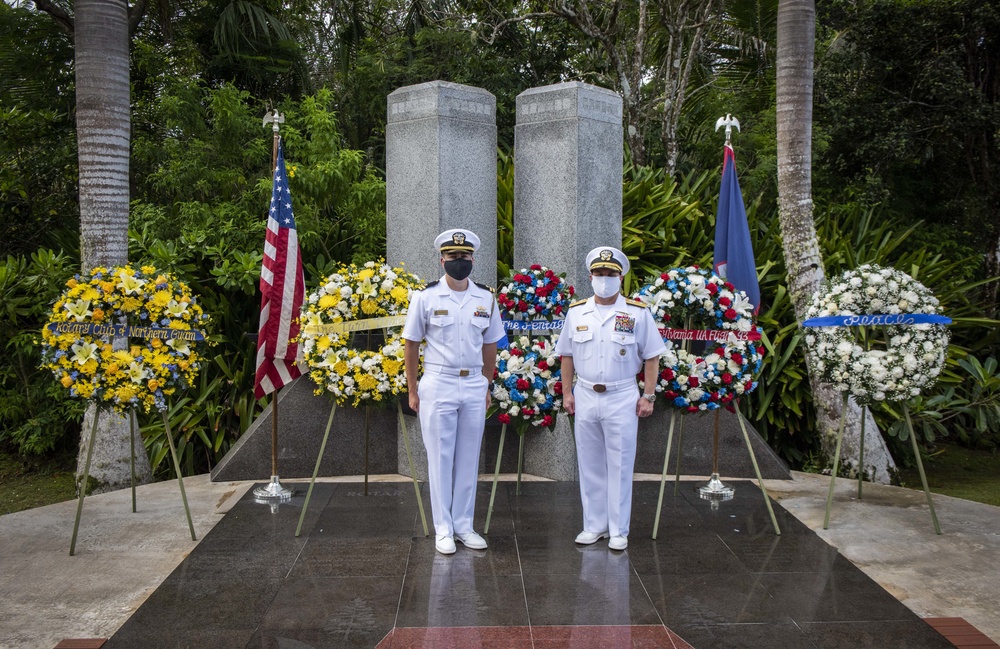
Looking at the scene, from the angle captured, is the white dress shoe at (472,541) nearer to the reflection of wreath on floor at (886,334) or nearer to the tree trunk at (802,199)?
the reflection of wreath on floor at (886,334)

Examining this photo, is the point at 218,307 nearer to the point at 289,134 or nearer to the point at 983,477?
the point at 289,134

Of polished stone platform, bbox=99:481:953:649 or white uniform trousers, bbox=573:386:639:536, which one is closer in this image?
polished stone platform, bbox=99:481:953:649

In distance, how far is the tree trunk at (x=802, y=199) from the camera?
7898 millimetres

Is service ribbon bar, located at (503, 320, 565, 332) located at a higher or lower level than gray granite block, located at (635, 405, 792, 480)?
higher

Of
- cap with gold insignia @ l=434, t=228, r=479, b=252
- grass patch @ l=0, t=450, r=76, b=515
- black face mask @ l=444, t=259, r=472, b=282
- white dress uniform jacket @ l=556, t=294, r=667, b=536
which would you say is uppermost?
cap with gold insignia @ l=434, t=228, r=479, b=252

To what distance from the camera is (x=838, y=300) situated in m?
6.00

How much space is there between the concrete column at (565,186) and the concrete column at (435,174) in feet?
0.96

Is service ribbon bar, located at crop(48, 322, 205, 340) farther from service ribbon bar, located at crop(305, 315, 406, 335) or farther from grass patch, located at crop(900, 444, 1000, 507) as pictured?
grass patch, located at crop(900, 444, 1000, 507)

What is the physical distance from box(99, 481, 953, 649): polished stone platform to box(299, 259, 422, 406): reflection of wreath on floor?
100cm

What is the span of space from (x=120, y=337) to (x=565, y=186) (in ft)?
11.7

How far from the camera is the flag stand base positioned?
268 inches

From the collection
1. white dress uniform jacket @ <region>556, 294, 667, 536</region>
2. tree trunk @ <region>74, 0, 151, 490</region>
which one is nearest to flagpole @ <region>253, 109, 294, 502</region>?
tree trunk @ <region>74, 0, 151, 490</region>

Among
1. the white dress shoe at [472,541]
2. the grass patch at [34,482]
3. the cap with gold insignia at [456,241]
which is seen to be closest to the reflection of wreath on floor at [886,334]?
the cap with gold insignia at [456,241]

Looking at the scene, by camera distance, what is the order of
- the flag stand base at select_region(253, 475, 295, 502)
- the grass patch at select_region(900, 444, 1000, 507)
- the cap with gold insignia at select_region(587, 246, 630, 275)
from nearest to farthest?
the cap with gold insignia at select_region(587, 246, 630, 275)
the flag stand base at select_region(253, 475, 295, 502)
the grass patch at select_region(900, 444, 1000, 507)
